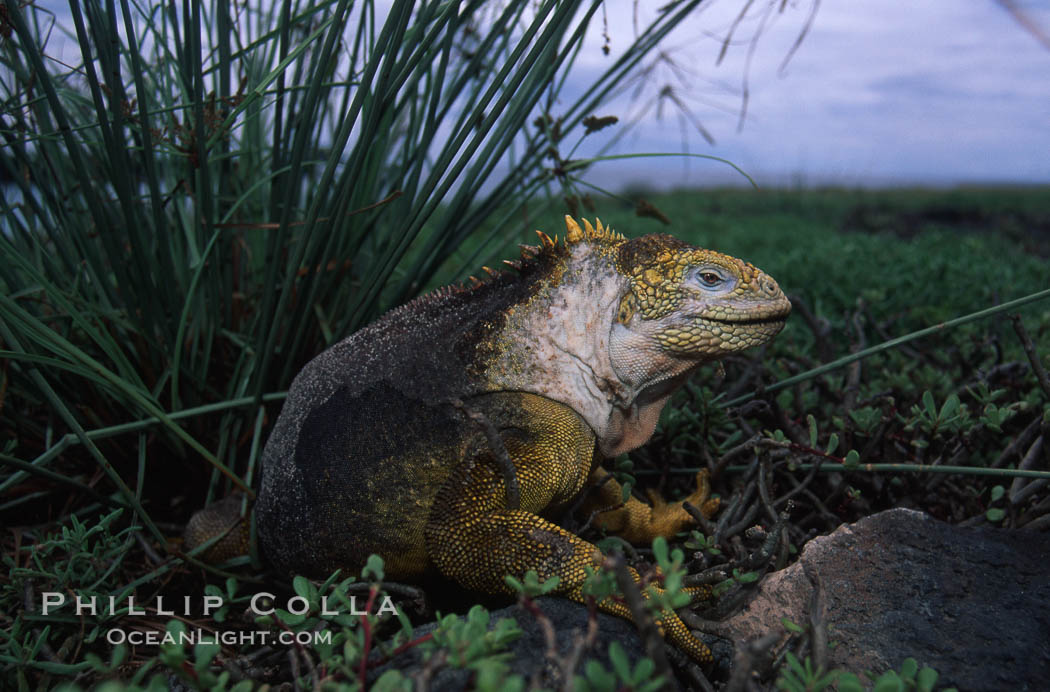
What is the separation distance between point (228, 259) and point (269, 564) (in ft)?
3.73

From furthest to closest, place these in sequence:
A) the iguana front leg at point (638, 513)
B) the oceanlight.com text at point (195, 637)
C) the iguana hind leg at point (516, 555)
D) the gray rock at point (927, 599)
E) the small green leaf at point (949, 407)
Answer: the iguana front leg at point (638, 513), the small green leaf at point (949, 407), the oceanlight.com text at point (195, 637), the iguana hind leg at point (516, 555), the gray rock at point (927, 599)

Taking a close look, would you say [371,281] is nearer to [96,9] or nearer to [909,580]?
[96,9]

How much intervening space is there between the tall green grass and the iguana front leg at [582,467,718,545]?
0.97 m

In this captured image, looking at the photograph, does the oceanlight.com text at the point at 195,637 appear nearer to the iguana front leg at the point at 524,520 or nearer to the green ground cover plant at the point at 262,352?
the green ground cover plant at the point at 262,352

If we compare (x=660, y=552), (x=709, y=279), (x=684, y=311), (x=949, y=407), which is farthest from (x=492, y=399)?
(x=949, y=407)

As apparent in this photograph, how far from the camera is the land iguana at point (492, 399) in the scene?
1.81m

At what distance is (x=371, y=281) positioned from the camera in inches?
87.7

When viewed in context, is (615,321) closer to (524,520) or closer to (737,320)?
(737,320)

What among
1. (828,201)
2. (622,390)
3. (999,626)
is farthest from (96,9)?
(828,201)

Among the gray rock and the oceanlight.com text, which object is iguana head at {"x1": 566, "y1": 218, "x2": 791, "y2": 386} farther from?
the oceanlight.com text

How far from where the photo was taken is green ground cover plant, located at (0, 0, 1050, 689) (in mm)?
1814

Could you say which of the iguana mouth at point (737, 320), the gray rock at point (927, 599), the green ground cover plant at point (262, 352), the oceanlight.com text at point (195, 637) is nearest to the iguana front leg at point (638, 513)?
the green ground cover plant at point (262, 352)

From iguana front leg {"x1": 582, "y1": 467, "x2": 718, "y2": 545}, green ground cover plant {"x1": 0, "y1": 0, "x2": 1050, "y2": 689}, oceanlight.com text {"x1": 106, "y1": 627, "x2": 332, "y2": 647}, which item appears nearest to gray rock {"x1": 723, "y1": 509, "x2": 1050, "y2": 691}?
green ground cover plant {"x1": 0, "y1": 0, "x2": 1050, "y2": 689}

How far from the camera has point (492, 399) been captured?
74.2 inches
